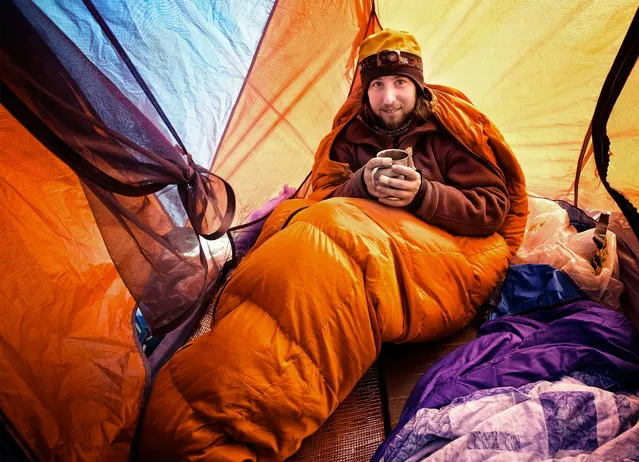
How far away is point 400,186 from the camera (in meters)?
1.09

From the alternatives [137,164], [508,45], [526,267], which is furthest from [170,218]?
[508,45]

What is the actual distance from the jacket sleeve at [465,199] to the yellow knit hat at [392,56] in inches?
11.4

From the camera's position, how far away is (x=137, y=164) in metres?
0.88

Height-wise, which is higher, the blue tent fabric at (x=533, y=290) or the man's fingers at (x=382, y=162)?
the man's fingers at (x=382, y=162)

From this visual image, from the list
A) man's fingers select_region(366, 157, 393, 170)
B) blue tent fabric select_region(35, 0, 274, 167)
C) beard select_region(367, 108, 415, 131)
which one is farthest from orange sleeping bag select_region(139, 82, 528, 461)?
blue tent fabric select_region(35, 0, 274, 167)

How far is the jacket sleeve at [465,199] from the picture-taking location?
112 centimetres

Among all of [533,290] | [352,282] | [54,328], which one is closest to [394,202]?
[352,282]

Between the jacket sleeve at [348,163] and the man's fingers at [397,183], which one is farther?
the jacket sleeve at [348,163]

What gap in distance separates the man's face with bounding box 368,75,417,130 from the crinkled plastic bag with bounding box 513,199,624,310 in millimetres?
572

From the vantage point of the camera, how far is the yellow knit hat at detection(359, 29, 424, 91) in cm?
128

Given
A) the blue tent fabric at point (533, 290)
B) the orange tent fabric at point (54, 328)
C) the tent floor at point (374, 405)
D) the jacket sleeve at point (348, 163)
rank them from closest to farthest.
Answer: the orange tent fabric at point (54, 328) < the tent floor at point (374, 405) < the blue tent fabric at point (533, 290) < the jacket sleeve at point (348, 163)

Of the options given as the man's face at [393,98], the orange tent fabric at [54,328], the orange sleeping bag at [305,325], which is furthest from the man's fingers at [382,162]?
the orange tent fabric at [54,328]

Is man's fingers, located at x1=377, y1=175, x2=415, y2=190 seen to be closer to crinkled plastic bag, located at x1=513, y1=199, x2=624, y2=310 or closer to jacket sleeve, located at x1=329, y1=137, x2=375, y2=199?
jacket sleeve, located at x1=329, y1=137, x2=375, y2=199

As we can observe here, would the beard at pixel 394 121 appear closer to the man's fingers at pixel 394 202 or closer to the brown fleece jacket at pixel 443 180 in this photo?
the brown fleece jacket at pixel 443 180
